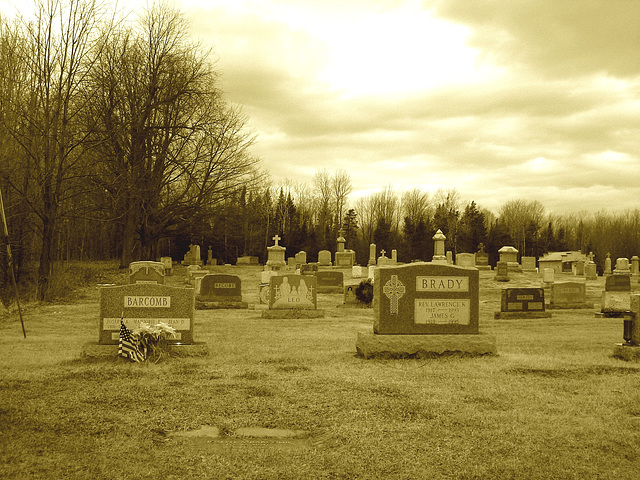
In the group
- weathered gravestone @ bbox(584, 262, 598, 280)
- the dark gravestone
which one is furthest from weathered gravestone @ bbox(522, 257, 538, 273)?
the dark gravestone

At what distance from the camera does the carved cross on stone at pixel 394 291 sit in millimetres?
9055

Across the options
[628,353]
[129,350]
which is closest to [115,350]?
[129,350]

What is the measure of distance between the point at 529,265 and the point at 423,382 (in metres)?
38.1

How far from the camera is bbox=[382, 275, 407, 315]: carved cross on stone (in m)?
9.05

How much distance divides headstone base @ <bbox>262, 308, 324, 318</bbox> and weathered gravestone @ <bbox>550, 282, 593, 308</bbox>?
7.84 meters

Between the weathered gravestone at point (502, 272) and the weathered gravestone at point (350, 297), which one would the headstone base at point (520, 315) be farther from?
the weathered gravestone at point (502, 272)

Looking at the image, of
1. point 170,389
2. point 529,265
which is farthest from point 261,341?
point 529,265

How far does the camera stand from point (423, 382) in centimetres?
705

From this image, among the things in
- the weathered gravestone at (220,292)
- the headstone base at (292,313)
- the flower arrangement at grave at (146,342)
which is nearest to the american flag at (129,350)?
the flower arrangement at grave at (146,342)

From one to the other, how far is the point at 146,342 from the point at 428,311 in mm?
4108

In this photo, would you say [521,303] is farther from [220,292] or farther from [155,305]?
[155,305]

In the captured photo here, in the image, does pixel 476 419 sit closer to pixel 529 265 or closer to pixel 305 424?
pixel 305 424

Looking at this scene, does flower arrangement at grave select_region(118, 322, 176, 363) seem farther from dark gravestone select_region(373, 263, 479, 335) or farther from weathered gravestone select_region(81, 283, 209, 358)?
dark gravestone select_region(373, 263, 479, 335)

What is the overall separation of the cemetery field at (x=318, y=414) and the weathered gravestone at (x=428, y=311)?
1.05 feet
